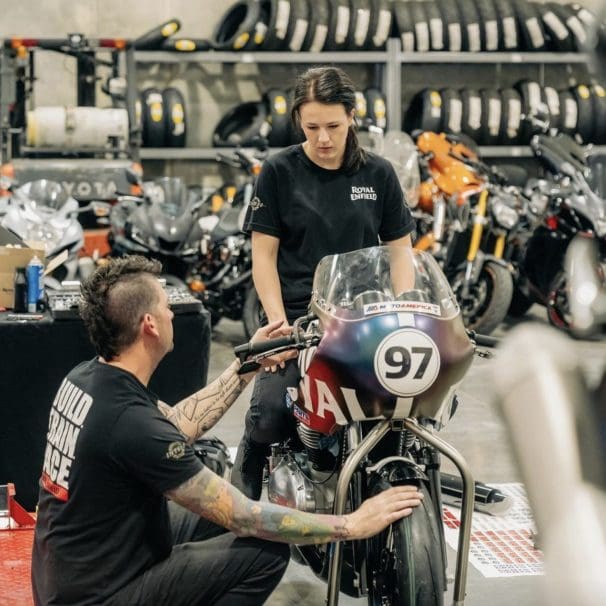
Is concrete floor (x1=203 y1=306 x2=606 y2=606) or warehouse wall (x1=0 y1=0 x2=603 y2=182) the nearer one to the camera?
concrete floor (x1=203 y1=306 x2=606 y2=606)

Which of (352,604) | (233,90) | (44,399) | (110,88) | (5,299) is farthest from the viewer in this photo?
(233,90)

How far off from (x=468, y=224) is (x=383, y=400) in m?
5.30

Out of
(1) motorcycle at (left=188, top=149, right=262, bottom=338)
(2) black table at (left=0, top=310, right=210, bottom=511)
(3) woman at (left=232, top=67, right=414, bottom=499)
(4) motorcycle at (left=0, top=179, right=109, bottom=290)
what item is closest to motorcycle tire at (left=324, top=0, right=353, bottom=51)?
(1) motorcycle at (left=188, top=149, right=262, bottom=338)

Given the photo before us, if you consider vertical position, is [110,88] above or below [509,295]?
above

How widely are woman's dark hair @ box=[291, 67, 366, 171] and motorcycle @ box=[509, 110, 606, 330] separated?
14.1 ft

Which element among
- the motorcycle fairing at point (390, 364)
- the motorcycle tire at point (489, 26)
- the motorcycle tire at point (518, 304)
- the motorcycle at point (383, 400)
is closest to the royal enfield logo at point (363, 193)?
the motorcycle at point (383, 400)

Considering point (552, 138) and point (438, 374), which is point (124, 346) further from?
point (552, 138)

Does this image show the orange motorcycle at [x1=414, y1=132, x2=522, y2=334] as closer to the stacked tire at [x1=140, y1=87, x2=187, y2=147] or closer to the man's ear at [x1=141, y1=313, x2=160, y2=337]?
the stacked tire at [x1=140, y1=87, x2=187, y2=147]

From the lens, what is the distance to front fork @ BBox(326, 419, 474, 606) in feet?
8.89

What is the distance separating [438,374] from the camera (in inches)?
106

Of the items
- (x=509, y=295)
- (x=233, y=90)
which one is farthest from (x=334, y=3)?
(x=509, y=295)

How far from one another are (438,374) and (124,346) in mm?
733

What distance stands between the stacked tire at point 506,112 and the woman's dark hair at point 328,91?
6971mm

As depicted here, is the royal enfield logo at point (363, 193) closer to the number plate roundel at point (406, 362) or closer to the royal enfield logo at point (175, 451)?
the number plate roundel at point (406, 362)
